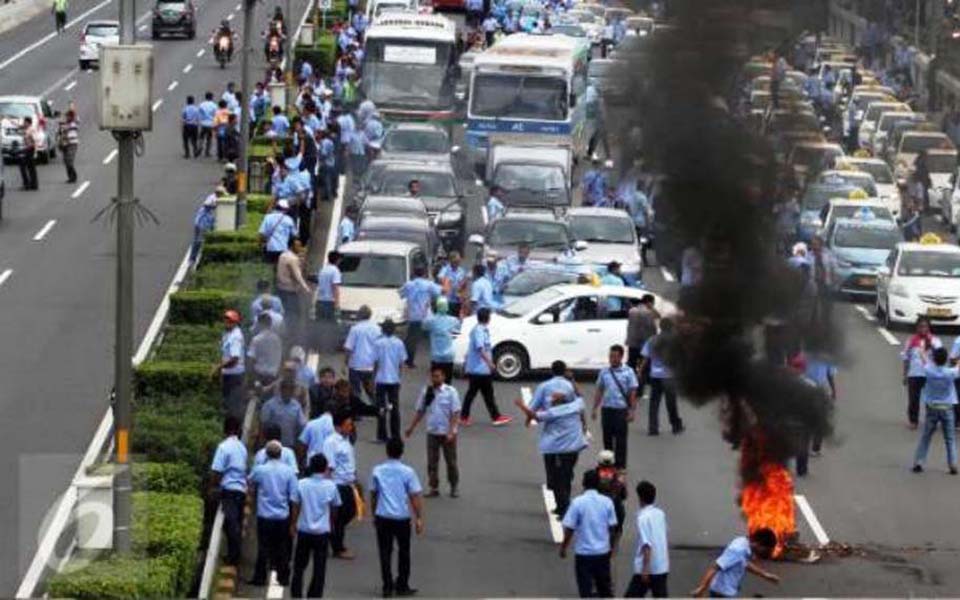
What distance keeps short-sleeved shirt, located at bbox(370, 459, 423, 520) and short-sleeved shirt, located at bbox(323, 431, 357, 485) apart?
1.20m

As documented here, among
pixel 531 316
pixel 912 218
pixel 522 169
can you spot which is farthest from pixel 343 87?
pixel 531 316

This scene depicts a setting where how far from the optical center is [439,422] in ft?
96.9

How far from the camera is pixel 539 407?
29156mm

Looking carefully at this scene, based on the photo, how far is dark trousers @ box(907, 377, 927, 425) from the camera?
1339 inches

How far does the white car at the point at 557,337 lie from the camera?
121ft

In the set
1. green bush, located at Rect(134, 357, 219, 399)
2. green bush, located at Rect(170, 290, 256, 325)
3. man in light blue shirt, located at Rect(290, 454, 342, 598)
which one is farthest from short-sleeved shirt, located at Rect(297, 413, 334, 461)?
green bush, located at Rect(170, 290, 256, 325)

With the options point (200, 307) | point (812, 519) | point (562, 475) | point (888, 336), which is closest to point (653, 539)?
point (562, 475)

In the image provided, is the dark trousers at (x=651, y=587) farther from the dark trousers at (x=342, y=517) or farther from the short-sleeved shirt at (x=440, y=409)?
the short-sleeved shirt at (x=440, y=409)

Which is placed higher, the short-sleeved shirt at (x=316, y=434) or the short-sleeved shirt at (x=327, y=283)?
the short-sleeved shirt at (x=316, y=434)

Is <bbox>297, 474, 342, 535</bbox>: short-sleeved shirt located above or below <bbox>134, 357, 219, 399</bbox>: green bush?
above

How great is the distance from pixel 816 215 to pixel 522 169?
78.9 feet

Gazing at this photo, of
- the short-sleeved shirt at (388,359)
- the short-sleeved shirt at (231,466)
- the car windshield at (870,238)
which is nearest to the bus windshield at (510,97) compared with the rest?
the car windshield at (870,238)

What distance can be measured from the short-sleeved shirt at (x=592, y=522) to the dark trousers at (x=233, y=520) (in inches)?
122

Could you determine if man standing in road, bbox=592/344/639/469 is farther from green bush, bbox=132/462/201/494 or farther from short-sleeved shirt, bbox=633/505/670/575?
short-sleeved shirt, bbox=633/505/670/575
